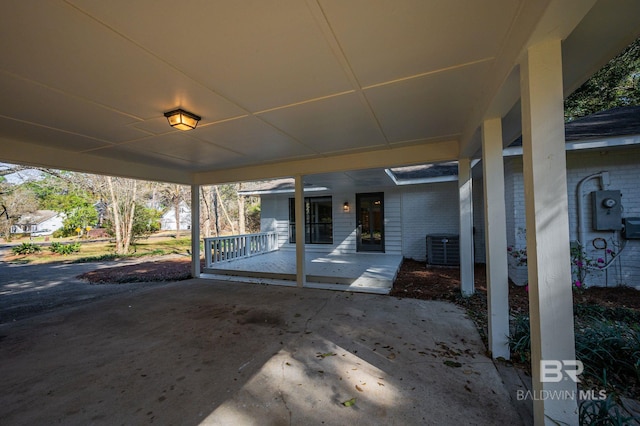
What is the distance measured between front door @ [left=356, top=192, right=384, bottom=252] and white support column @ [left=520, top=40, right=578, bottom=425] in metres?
7.20

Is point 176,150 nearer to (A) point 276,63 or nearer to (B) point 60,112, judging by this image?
(B) point 60,112

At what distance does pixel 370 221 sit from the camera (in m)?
8.92

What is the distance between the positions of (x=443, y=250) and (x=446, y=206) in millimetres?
1560

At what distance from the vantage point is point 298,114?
115 inches

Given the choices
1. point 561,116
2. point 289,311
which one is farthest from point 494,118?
point 289,311

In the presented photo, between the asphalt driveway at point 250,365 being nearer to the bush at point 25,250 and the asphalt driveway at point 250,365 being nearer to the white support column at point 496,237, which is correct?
the white support column at point 496,237

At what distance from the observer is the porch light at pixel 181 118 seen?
2.69 m

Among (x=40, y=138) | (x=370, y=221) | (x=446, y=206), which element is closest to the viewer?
(x=40, y=138)

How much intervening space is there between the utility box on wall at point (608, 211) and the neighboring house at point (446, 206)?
18 mm

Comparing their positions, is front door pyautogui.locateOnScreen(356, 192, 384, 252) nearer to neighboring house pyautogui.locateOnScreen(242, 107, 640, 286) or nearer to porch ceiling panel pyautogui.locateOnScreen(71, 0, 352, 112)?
neighboring house pyautogui.locateOnScreen(242, 107, 640, 286)

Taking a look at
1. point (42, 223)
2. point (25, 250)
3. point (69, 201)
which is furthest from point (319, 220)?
point (42, 223)

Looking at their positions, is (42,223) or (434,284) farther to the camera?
(42,223)

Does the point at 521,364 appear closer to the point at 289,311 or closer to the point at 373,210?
the point at 289,311

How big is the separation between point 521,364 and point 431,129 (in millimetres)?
2917
